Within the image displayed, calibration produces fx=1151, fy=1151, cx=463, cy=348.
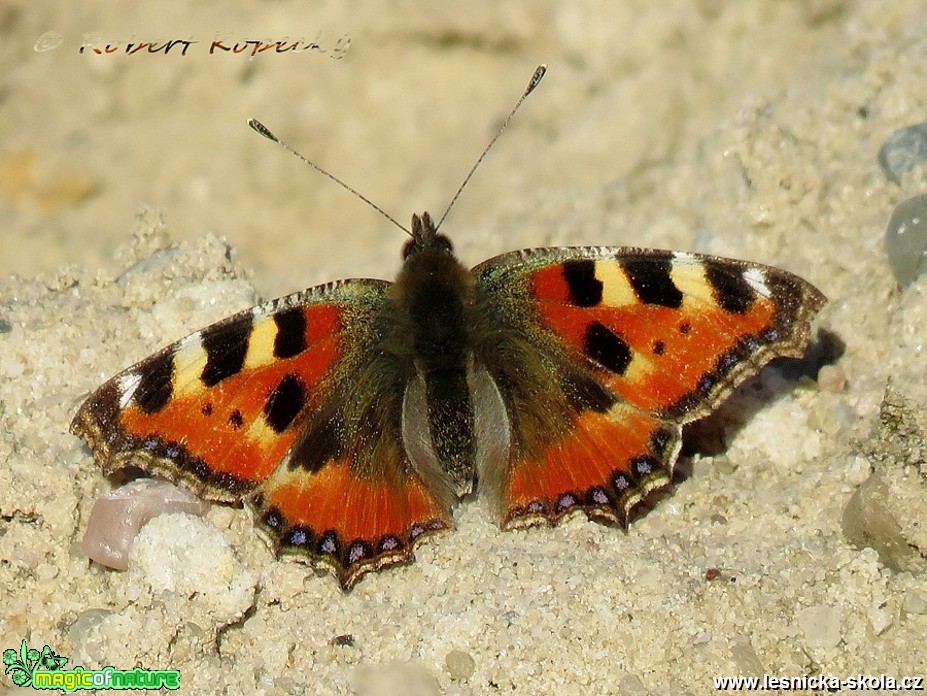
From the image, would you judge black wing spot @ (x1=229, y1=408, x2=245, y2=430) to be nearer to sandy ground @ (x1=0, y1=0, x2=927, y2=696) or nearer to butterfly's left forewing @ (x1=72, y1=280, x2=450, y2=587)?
butterfly's left forewing @ (x1=72, y1=280, x2=450, y2=587)

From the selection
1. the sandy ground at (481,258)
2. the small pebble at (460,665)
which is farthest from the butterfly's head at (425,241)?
the small pebble at (460,665)

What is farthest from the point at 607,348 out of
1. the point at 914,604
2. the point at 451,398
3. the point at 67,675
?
the point at 67,675

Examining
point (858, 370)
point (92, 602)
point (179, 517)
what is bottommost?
point (92, 602)

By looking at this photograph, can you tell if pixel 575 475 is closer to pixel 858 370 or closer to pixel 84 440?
pixel 858 370

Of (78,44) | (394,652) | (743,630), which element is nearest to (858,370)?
(743,630)

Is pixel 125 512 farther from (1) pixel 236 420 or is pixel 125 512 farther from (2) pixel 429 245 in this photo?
(2) pixel 429 245
